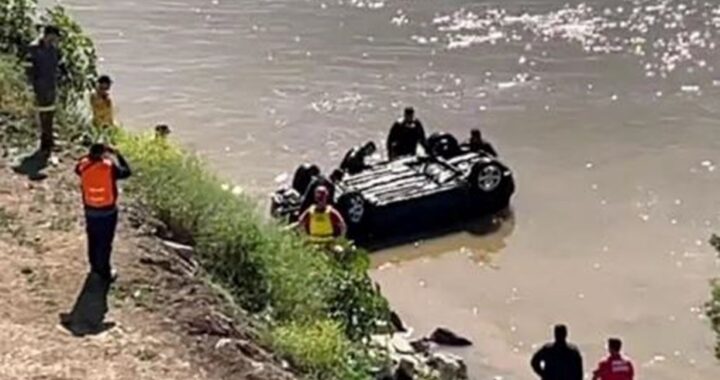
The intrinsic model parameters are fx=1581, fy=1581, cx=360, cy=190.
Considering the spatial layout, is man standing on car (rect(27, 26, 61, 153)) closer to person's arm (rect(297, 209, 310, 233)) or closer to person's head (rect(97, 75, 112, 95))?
person's head (rect(97, 75, 112, 95))

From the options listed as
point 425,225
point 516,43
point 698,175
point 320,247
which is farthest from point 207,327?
point 516,43

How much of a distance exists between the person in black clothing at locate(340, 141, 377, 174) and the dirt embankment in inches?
316

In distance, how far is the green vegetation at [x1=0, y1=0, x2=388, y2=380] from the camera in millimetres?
12883

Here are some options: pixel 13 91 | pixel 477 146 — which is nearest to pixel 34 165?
pixel 13 91

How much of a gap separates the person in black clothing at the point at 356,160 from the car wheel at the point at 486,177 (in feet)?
5.34

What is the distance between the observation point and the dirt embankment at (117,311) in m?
11.8

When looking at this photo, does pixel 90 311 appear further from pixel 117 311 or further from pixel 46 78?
pixel 46 78

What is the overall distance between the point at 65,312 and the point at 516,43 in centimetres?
2079

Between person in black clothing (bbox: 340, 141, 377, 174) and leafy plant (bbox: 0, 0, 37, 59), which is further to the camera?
person in black clothing (bbox: 340, 141, 377, 174)

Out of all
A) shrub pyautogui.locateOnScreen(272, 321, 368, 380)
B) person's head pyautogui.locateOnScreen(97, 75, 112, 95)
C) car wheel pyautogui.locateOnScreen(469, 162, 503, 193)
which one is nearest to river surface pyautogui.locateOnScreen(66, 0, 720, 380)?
car wheel pyautogui.locateOnScreen(469, 162, 503, 193)

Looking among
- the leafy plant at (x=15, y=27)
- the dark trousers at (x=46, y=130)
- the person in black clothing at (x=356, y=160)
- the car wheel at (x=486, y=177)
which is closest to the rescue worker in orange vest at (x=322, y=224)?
the dark trousers at (x=46, y=130)

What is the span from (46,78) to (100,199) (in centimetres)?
363

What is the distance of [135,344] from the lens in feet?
39.9

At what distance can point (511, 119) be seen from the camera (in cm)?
2745
